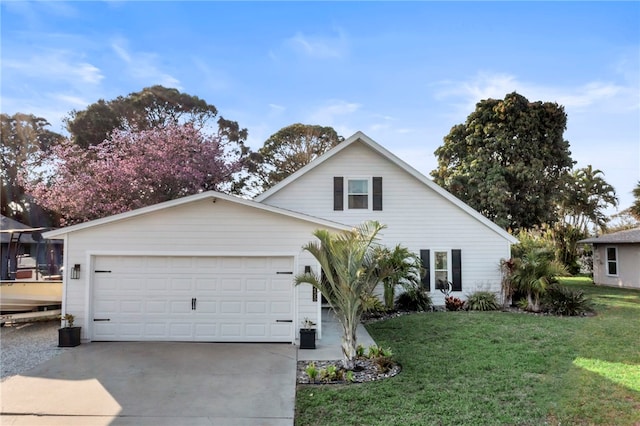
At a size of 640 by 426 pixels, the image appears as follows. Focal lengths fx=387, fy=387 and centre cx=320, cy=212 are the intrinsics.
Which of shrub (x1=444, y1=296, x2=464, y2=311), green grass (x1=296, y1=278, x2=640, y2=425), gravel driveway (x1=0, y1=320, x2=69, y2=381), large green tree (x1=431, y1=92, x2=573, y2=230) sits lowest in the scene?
gravel driveway (x1=0, y1=320, x2=69, y2=381)

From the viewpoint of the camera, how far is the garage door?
29.9 feet

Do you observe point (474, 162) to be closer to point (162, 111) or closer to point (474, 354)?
point (474, 354)

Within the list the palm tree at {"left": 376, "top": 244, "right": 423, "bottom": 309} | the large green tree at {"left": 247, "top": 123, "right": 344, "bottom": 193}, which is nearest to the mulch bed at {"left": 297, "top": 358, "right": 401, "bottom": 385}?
the palm tree at {"left": 376, "top": 244, "right": 423, "bottom": 309}

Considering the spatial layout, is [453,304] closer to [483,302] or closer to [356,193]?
[483,302]

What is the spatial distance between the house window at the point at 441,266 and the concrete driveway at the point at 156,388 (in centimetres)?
751

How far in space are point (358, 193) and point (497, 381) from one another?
353 inches

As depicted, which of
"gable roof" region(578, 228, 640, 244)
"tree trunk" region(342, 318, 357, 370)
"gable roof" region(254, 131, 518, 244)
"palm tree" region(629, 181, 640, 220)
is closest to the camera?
"tree trunk" region(342, 318, 357, 370)

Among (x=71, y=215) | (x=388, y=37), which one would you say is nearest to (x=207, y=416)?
(x=388, y=37)

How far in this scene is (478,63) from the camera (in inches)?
516

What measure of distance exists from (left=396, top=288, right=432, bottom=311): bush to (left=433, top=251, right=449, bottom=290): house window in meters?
0.99

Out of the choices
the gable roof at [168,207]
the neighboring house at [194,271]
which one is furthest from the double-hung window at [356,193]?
the gable roof at [168,207]

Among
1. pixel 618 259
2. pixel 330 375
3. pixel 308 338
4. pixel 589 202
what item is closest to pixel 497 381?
pixel 330 375

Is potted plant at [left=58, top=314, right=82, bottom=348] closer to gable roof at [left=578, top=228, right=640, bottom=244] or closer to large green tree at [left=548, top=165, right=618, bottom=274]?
gable roof at [left=578, top=228, right=640, bottom=244]

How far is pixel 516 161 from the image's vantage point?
2383 cm
